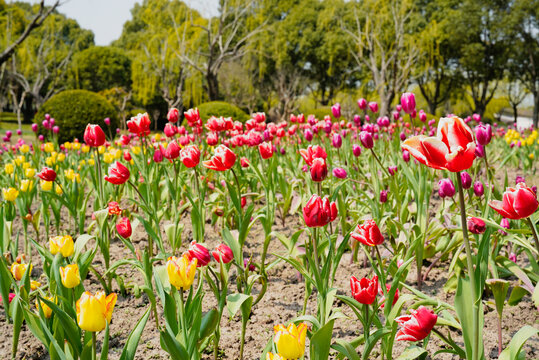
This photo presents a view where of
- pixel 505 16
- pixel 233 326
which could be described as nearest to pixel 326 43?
pixel 505 16

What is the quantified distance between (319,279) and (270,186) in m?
1.42

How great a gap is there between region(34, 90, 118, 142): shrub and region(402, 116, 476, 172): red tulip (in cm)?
967

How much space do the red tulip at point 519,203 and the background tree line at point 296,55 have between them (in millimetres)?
16070

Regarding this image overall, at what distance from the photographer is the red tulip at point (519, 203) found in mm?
Result: 954

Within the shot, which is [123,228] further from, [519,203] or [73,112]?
[73,112]

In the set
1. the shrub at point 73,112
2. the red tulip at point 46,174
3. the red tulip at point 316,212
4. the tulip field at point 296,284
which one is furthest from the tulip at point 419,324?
the shrub at point 73,112

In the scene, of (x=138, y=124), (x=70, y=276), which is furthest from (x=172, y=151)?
(x=70, y=276)

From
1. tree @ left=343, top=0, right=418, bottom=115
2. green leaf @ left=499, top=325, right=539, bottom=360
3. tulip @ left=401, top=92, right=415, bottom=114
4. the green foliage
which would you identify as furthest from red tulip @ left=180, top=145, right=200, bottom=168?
the green foliage

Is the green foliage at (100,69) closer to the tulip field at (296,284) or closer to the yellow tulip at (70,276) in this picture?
the tulip field at (296,284)

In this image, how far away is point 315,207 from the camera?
1.20 metres

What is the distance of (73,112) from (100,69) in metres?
21.7

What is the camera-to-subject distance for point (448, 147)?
0.85 m

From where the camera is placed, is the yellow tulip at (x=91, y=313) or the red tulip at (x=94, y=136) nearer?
the yellow tulip at (x=91, y=313)

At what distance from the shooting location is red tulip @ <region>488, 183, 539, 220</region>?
954 millimetres
